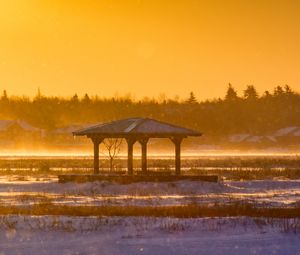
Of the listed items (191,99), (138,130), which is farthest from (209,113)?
(138,130)

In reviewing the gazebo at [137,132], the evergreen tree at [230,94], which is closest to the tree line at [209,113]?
the evergreen tree at [230,94]

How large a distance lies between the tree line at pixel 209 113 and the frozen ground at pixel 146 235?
144625mm

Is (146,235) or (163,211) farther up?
(163,211)

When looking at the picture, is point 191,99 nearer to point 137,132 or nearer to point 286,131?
point 286,131

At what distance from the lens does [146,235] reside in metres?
16.3

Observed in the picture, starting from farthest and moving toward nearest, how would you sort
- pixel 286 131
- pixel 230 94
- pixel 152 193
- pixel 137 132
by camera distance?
1. pixel 230 94
2. pixel 286 131
3. pixel 137 132
4. pixel 152 193

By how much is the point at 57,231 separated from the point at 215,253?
4.32 meters

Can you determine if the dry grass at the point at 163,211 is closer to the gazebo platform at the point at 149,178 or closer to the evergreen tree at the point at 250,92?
the gazebo platform at the point at 149,178

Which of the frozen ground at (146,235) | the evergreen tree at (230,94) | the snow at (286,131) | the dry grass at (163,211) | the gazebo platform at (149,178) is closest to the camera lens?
the frozen ground at (146,235)

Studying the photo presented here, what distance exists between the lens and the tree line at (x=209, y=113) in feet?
559

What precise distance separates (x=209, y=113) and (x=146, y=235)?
163 meters

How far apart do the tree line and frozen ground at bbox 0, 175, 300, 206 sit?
128 metres

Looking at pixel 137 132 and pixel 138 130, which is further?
pixel 138 130

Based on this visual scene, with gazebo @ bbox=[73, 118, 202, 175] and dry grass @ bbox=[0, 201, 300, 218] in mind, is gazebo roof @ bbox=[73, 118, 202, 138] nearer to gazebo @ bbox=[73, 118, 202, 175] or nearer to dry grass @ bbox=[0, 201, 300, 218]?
gazebo @ bbox=[73, 118, 202, 175]
